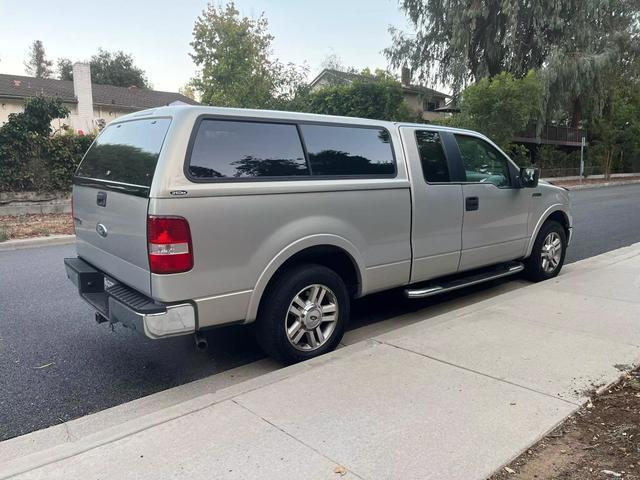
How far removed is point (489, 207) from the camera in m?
5.54

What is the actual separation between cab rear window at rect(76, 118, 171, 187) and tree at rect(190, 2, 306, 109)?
25.8 meters

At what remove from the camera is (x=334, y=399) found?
333 centimetres

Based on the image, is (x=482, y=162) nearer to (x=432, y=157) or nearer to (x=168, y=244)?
(x=432, y=157)

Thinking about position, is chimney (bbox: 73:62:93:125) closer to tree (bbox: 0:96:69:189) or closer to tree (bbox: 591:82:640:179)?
tree (bbox: 0:96:69:189)

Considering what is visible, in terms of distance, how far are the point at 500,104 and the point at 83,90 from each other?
2481cm

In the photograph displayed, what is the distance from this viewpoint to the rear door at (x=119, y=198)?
11.5ft

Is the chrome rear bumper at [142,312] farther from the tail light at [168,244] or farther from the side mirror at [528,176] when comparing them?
the side mirror at [528,176]

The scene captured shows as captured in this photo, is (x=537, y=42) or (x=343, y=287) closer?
(x=343, y=287)

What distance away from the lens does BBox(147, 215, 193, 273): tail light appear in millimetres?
3297

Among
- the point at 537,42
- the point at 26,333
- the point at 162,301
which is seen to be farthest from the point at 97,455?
the point at 537,42

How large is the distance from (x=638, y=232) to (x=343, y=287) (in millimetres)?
9552

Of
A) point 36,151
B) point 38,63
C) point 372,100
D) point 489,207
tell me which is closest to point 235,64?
point 372,100

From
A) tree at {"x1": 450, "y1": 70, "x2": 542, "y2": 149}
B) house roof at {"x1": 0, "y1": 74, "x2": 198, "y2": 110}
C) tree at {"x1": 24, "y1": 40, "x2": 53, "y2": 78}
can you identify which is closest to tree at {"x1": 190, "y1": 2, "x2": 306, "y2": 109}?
house roof at {"x1": 0, "y1": 74, "x2": 198, "y2": 110}

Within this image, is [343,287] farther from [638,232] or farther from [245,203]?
[638,232]
